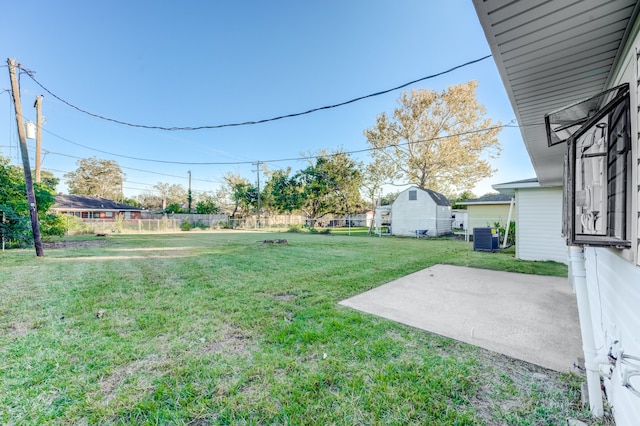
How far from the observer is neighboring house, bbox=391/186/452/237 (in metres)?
15.4

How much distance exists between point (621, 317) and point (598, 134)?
56.0 inches

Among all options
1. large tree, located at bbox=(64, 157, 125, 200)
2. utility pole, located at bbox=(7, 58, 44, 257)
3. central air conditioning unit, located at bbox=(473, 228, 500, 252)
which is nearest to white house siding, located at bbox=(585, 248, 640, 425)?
central air conditioning unit, located at bbox=(473, 228, 500, 252)

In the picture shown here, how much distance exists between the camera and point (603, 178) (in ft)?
6.31

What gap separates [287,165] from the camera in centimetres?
2614

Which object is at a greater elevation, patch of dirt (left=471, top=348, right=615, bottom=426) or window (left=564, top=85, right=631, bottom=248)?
window (left=564, top=85, right=631, bottom=248)

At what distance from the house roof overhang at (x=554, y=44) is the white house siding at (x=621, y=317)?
1319 mm

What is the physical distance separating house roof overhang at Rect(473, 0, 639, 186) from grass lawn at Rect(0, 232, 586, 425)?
2278 mm

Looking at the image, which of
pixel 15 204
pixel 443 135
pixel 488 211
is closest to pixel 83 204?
pixel 15 204

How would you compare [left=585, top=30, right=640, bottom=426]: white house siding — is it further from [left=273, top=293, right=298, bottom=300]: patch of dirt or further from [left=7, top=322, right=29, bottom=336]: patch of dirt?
[left=7, top=322, right=29, bottom=336]: patch of dirt

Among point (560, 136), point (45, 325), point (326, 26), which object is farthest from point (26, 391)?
point (326, 26)

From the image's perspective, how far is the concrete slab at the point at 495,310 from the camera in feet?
7.66

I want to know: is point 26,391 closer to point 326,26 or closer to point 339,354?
point 339,354

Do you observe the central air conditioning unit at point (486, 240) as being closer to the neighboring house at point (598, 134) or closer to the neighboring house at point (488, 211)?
the neighboring house at point (488, 211)

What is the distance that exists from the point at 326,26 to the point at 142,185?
34.2m
